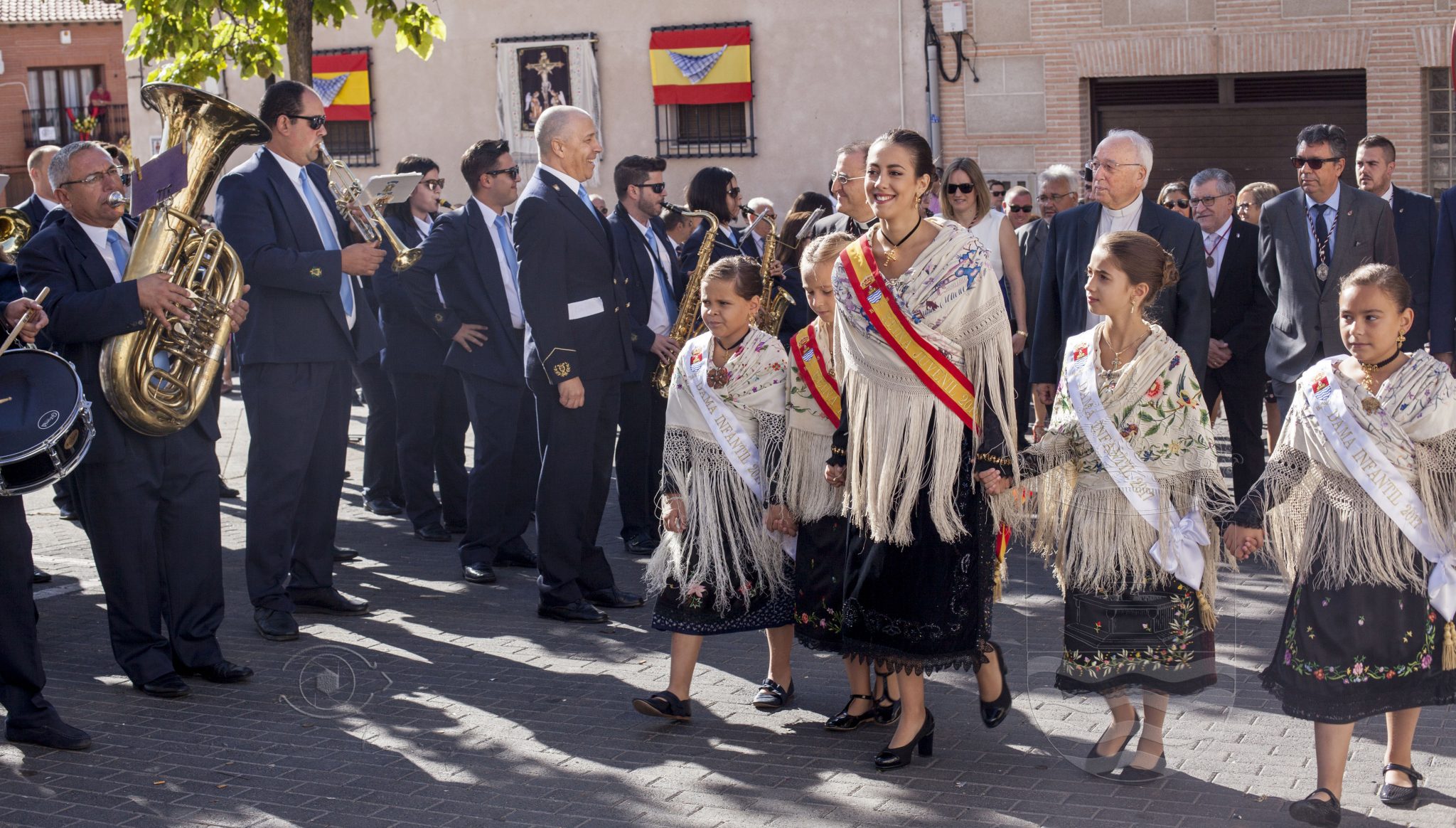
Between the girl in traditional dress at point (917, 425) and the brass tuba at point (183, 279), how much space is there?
8.22 feet

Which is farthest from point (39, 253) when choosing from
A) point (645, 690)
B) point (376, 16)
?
point (376, 16)

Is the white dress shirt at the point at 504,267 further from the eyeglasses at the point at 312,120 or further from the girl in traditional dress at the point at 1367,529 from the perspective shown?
the girl in traditional dress at the point at 1367,529

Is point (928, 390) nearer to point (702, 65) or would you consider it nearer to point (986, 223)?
point (986, 223)

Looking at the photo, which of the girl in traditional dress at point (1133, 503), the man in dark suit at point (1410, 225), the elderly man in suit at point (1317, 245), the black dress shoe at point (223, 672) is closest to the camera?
the girl in traditional dress at point (1133, 503)

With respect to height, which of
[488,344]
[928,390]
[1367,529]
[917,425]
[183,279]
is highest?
[183,279]

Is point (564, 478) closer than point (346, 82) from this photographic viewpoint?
Yes

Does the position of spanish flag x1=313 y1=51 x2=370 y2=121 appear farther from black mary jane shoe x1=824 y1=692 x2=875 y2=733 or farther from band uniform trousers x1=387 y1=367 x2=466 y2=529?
black mary jane shoe x1=824 y1=692 x2=875 y2=733

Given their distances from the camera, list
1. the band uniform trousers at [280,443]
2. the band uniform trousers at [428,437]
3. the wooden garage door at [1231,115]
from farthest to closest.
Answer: the wooden garage door at [1231,115]
the band uniform trousers at [428,437]
the band uniform trousers at [280,443]

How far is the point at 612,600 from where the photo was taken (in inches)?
282

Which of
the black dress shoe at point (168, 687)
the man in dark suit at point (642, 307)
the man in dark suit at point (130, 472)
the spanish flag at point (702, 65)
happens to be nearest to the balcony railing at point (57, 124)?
the spanish flag at point (702, 65)

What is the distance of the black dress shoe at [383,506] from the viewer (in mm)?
9766

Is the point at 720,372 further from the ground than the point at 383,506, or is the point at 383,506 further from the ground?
the point at 720,372

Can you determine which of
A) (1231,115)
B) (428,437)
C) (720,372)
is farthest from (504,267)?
(1231,115)

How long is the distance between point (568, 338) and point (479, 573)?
1.69m
